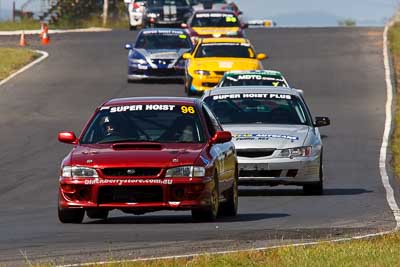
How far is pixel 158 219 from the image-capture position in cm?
1541

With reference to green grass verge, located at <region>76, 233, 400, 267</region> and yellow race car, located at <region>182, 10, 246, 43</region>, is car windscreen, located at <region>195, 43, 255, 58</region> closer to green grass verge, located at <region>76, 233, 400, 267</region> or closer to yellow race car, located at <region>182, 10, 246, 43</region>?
yellow race car, located at <region>182, 10, 246, 43</region>

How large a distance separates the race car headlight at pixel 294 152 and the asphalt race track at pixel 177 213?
542 mm

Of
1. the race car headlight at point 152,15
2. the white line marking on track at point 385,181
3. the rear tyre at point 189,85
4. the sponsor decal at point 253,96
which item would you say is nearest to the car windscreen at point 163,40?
the rear tyre at point 189,85

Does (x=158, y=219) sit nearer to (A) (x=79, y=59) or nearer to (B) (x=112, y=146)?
(B) (x=112, y=146)

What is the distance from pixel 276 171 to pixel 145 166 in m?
5.13

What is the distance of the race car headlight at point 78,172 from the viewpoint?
14125mm

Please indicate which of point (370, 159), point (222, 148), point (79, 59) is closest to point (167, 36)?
point (79, 59)

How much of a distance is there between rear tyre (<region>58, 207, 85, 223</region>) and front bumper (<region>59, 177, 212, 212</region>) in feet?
0.88

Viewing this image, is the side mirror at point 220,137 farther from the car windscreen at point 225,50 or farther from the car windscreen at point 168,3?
the car windscreen at point 168,3

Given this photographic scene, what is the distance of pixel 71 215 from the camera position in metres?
14.6

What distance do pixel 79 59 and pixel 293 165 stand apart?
27.0 meters

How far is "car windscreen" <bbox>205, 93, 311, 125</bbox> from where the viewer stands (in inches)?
802

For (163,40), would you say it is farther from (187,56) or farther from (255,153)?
(255,153)

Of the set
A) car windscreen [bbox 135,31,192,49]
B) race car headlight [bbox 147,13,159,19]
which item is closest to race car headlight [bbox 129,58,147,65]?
car windscreen [bbox 135,31,192,49]
